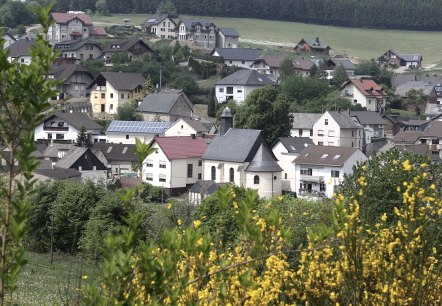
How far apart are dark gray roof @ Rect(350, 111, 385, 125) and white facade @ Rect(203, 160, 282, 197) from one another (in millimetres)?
15109

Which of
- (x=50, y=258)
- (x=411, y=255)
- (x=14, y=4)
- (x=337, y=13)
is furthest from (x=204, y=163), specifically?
(x=337, y=13)

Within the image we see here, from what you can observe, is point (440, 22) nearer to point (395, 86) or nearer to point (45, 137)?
point (395, 86)

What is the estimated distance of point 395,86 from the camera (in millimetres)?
70438

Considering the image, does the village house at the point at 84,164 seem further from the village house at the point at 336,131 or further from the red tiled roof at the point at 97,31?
the red tiled roof at the point at 97,31

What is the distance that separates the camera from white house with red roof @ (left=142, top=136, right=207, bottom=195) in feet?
129

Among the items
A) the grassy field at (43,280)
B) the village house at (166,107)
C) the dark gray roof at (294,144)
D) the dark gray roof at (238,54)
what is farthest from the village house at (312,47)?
the grassy field at (43,280)

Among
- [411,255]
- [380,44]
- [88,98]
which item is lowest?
[411,255]

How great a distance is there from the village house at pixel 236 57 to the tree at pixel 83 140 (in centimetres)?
2751

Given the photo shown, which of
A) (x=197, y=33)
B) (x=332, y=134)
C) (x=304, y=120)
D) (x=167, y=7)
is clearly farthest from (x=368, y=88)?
(x=167, y=7)

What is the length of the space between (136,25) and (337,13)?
29.2 metres

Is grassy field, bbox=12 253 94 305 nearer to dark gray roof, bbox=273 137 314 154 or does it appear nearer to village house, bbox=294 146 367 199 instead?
village house, bbox=294 146 367 199

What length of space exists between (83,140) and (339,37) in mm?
63802

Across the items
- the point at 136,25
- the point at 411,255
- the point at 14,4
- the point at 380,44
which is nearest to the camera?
the point at 411,255

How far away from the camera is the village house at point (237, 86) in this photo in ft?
188
